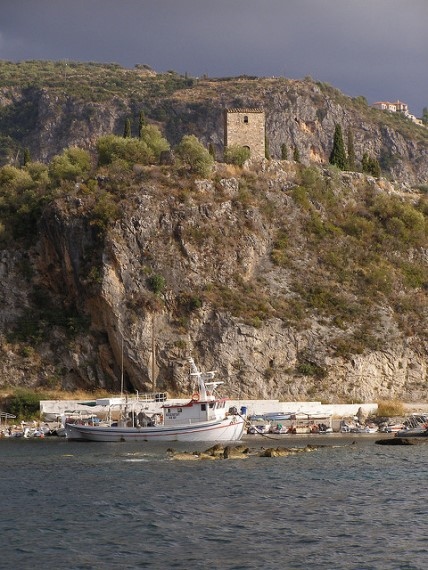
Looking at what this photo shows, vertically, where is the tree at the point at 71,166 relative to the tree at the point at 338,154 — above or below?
below

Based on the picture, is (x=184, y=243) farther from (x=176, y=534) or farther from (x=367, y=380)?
(x=176, y=534)

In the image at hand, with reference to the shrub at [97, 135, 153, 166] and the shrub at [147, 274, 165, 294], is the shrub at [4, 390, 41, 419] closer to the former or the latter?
the shrub at [147, 274, 165, 294]

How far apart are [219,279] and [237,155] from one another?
1402cm

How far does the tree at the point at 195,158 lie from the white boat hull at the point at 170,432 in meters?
28.6

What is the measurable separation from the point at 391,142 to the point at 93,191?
3746 inches

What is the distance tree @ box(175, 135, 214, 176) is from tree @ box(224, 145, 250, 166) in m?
2.99

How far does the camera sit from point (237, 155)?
312 feet

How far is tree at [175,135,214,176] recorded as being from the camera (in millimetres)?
91312

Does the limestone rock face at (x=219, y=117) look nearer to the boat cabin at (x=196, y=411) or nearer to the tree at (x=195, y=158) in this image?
the tree at (x=195, y=158)

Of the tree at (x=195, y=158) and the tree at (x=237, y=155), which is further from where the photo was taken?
the tree at (x=237, y=155)

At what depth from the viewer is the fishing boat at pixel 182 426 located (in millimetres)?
67125

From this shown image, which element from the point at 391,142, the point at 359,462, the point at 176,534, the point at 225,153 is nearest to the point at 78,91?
the point at 391,142

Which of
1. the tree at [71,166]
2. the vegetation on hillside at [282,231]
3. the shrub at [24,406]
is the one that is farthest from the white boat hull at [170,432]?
the tree at [71,166]

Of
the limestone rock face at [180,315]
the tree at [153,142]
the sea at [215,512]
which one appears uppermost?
the tree at [153,142]
